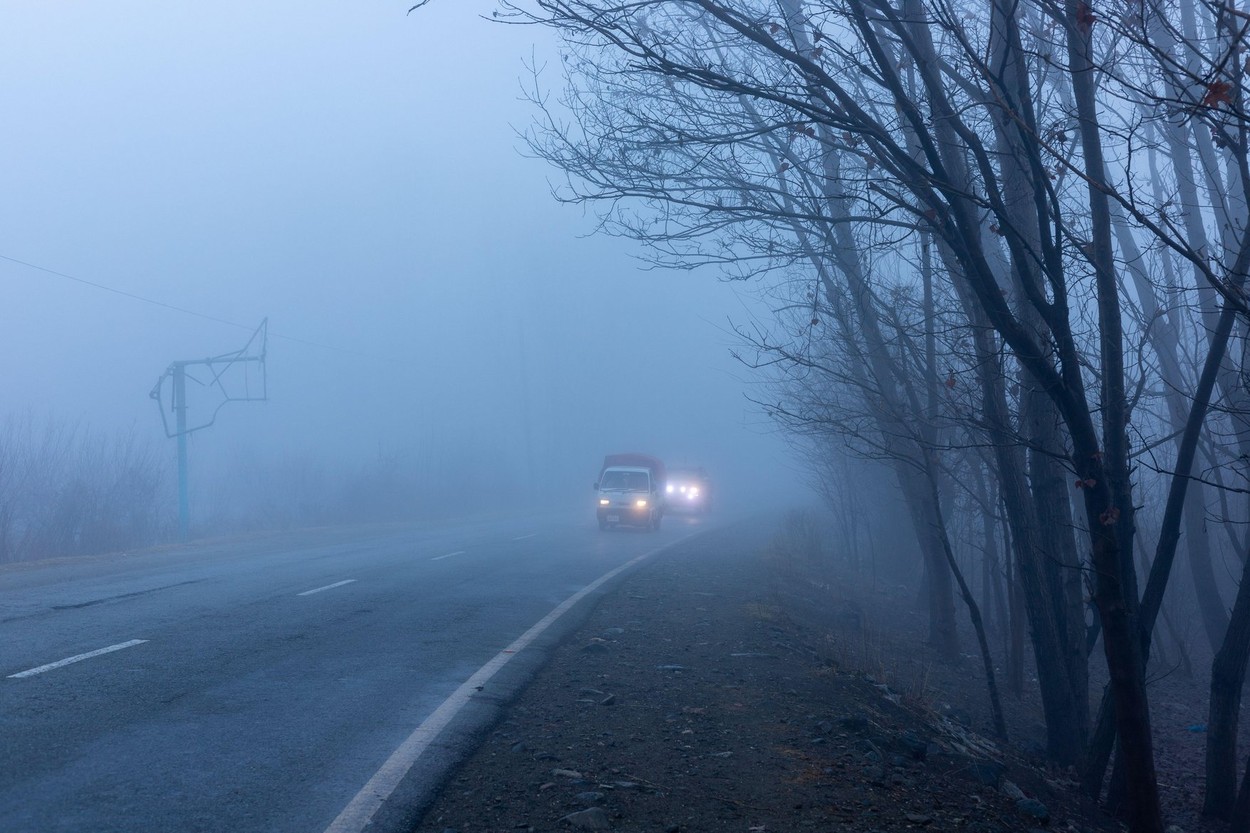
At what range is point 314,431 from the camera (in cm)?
9538

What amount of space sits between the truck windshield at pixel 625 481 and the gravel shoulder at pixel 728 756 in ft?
69.3

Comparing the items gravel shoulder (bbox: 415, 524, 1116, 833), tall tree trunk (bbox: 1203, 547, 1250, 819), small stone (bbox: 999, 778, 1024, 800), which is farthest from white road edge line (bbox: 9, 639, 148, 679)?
tall tree trunk (bbox: 1203, 547, 1250, 819)

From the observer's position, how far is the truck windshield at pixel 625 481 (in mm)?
32125

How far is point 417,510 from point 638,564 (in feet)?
97.3

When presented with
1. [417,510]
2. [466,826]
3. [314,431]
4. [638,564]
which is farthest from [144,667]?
[314,431]

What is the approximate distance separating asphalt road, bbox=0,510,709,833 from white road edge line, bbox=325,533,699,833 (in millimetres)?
75

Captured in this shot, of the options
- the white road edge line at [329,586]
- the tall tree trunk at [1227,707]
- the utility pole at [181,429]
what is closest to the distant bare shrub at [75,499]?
the utility pole at [181,429]

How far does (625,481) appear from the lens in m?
32.3

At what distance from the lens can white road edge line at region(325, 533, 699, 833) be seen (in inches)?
190

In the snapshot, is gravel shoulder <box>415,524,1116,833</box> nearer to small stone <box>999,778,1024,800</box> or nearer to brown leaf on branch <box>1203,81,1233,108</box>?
small stone <box>999,778,1024,800</box>

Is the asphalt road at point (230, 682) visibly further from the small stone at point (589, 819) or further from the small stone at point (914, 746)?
the small stone at point (914, 746)

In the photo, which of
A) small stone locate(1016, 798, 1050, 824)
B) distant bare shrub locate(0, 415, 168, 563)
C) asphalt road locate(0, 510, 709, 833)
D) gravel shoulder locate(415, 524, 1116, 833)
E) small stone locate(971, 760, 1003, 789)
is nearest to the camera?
asphalt road locate(0, 510, 709, 833)

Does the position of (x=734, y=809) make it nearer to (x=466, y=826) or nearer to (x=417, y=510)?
(x=466, y=826)

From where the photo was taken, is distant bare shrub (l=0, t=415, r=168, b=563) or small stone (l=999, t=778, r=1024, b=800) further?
distant bare shrub (l=0, t=415, r=168, b=563)
